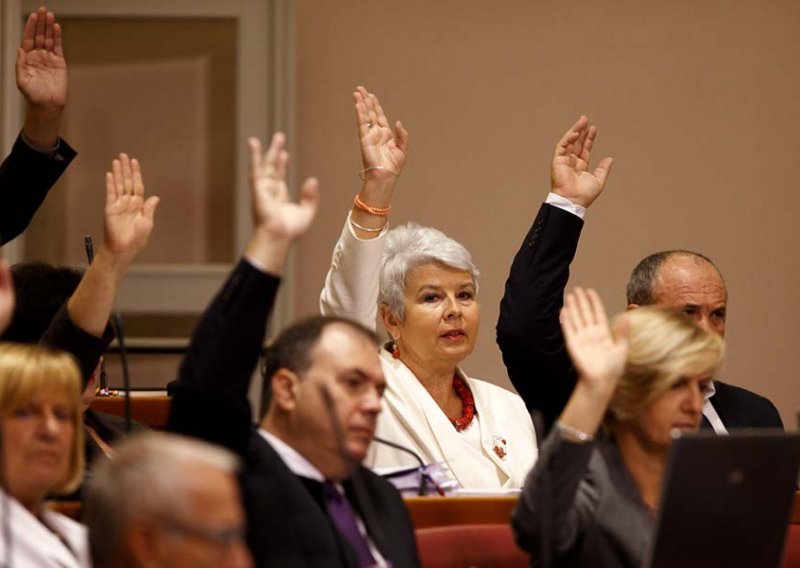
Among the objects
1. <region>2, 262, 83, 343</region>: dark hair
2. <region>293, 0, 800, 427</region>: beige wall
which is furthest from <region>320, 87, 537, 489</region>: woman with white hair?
<region>293, 0, 800, 427</region>: beige wall

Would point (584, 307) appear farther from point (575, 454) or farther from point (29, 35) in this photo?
point (29, 35)

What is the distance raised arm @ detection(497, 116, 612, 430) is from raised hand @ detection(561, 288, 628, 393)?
57 cm

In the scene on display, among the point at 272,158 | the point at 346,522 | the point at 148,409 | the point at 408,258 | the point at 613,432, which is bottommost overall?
the point at 148,409

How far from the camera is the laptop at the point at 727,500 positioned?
212cm

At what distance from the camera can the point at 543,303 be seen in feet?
9.71

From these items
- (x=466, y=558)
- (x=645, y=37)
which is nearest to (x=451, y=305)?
(x=466, y=558)

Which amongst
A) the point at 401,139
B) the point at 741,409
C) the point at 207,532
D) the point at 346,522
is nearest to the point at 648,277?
the point at 741,409

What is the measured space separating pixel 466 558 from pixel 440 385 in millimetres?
833

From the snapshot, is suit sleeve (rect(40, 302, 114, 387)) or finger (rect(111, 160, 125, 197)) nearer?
suit sleeve (rect(40, 302, 114, 387))

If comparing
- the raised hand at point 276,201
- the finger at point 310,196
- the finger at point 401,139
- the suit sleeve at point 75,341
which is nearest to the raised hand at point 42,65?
the suit sleeve at point 75,341

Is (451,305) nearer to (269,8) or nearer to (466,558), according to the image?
(466,558)

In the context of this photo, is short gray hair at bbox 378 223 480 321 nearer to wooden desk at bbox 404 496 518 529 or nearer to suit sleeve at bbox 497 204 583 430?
suit sleeve at bbox 497 204 583 430

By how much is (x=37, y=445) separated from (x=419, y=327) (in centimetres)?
134

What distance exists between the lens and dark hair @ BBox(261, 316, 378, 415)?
7.47ft
